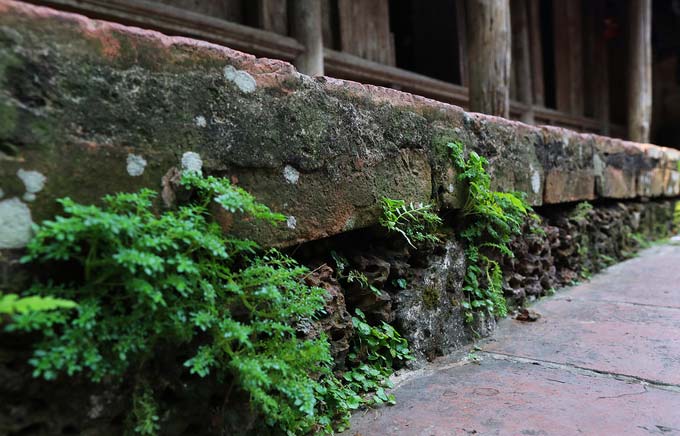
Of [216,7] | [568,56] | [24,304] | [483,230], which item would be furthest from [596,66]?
[24,304]

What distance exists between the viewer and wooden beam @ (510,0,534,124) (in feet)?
21.4

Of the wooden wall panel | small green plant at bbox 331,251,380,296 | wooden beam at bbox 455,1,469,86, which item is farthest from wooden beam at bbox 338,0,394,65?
small green plant at bbox 331,251,380,296

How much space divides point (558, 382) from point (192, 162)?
4.40ft

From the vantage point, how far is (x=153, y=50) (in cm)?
112

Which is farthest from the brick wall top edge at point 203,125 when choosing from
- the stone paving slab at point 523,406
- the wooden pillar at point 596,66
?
the wooden pillar at point 596,66

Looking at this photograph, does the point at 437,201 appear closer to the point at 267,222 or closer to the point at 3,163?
the point at 267,222

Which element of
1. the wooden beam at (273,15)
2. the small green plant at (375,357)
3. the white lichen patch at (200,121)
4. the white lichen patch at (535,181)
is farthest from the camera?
the wooden beam at (273,15)

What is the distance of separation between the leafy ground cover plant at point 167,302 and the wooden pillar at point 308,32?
8.96 feet

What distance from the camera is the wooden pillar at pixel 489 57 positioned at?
328 centimetres

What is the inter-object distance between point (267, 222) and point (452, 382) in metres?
0.85

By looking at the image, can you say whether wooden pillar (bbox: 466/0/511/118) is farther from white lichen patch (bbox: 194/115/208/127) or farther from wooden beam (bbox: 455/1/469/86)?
wooden beam (bbox: 455/1/469/86)

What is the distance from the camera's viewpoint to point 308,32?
369 cm

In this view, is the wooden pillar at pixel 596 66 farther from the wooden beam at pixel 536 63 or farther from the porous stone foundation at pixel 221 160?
the porous stone foundation at pixel 221 160

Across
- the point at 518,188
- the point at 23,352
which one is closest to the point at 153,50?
the point at 23,352
